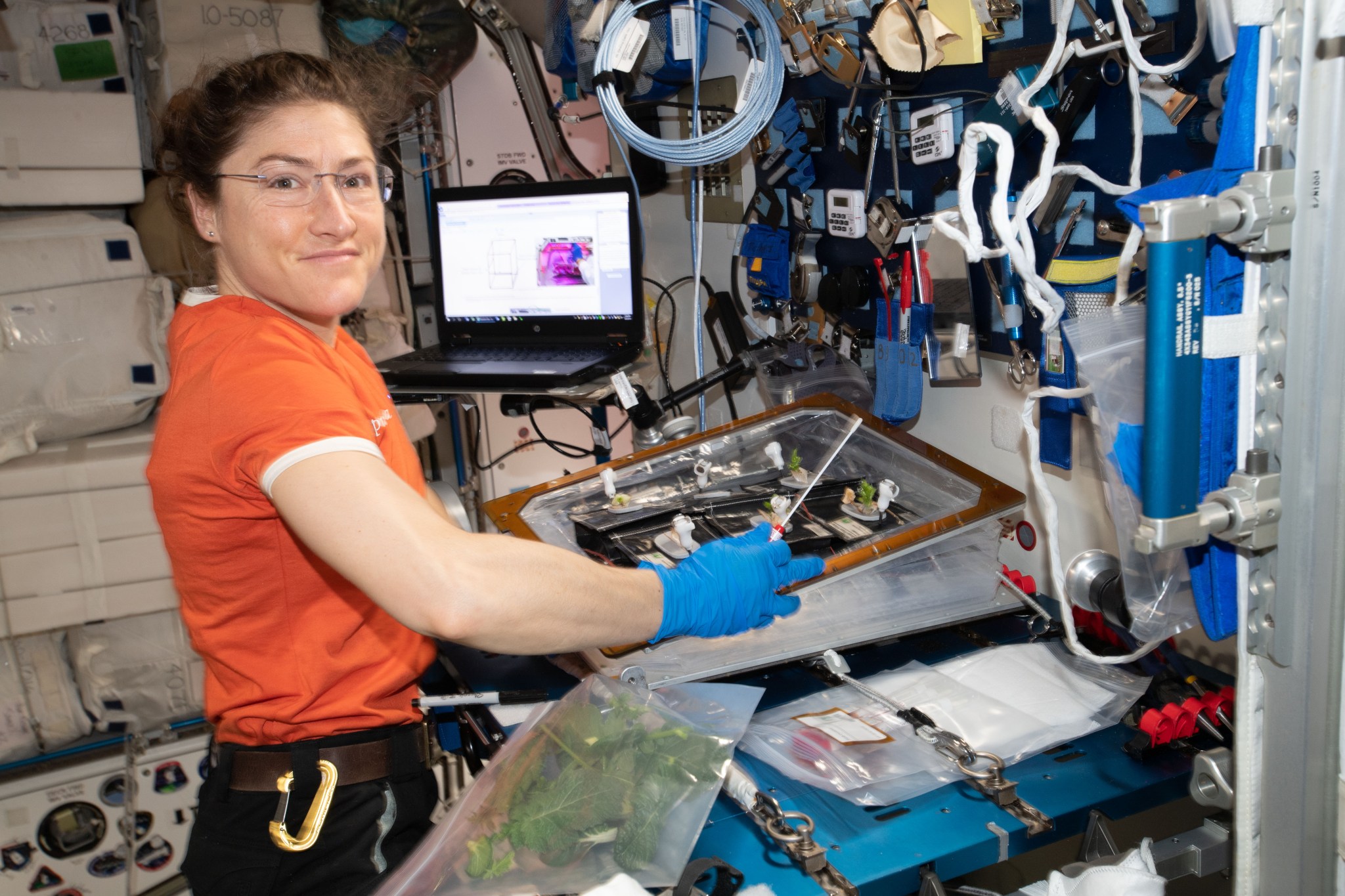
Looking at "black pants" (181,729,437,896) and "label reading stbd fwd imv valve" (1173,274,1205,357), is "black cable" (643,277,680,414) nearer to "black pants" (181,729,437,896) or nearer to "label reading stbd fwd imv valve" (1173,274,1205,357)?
"black pants" (181,729,437,896)

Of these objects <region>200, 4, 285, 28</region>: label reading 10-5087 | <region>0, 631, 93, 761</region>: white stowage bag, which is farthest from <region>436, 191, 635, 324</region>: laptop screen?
<region>0, 631, 93, 761</region>: white stowage bag

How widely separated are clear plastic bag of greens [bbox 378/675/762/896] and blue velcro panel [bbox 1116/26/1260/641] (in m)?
0.56

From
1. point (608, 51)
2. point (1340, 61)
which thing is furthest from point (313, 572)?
point (608, 51)

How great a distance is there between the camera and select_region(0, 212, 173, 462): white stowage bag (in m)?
2.43

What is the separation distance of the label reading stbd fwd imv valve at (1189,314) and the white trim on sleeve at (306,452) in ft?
2.63

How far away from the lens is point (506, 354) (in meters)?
2.58

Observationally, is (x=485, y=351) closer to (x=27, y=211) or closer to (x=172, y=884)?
(x=27, y=211)

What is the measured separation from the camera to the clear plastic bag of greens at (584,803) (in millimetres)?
998

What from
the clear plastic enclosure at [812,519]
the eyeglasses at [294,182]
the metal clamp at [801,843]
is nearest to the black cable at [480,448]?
the clear plastic enclosure at [812,519]

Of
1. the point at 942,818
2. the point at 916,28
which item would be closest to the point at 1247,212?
the point at 942,818

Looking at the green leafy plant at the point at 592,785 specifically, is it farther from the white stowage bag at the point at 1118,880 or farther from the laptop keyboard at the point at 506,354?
the laptop keyboard at the point at 506,354

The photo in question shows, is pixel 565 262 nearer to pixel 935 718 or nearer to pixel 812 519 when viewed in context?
pixel 812 519

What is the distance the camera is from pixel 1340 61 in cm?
75

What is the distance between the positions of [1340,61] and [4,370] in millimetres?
2857
